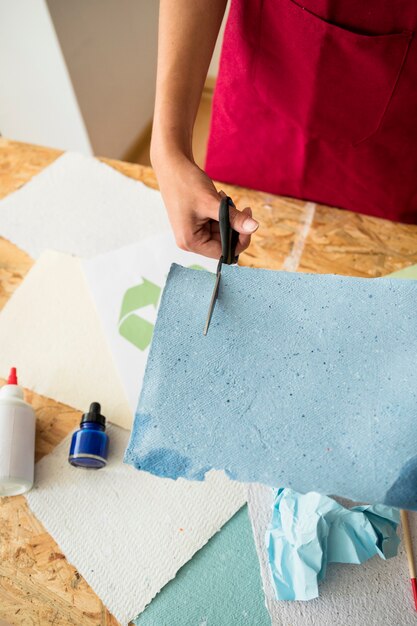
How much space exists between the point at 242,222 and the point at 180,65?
34cm

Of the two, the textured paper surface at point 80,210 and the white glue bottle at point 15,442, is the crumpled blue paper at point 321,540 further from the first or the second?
the textured paper surface at point 80,210

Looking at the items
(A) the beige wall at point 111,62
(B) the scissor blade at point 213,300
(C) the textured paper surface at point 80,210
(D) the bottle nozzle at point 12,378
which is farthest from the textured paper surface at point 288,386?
(A) the beige wall at point 111,62

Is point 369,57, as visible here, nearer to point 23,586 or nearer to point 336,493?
point 336,493

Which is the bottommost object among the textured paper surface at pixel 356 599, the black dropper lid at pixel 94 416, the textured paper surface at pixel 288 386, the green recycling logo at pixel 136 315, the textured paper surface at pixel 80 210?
the textured paper surface at pixel 356 599

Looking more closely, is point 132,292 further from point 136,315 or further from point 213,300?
point 213,300

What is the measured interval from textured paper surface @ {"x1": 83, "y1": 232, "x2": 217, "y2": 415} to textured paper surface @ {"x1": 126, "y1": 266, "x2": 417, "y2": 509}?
0.92 feet

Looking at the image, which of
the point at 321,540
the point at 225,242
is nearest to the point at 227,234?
the point at 225,242

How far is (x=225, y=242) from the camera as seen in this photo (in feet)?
1.87

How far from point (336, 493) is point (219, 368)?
6.9 inches

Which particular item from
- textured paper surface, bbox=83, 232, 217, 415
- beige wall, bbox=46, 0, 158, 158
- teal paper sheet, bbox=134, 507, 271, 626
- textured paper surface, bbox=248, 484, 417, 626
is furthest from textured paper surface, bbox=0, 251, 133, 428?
beige wall, bbox=46, 0, 158, 158

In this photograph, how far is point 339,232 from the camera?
2.95 ft

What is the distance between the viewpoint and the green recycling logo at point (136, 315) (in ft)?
2.64

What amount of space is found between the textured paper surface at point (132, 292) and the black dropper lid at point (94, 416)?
0.06m

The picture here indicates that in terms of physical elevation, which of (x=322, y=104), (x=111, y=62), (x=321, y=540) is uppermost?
(x=322, y=104)
